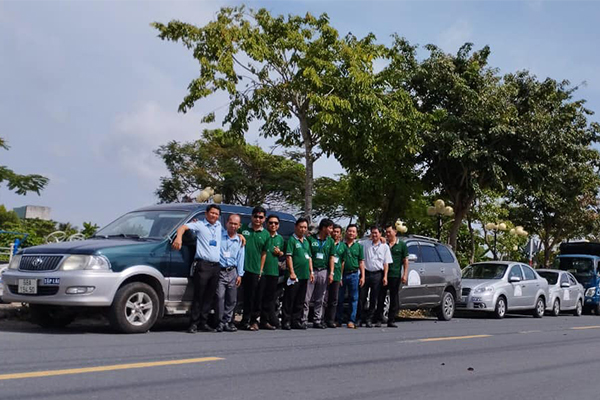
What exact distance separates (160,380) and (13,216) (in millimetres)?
50968

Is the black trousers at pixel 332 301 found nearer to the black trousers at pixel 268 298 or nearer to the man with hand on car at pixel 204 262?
the black trousers at pixel 268 298

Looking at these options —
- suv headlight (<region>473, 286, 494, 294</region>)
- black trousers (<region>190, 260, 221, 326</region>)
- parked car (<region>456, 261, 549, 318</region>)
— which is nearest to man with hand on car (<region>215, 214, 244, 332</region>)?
black trousers (<region>190, 260, 221, 326</region>)

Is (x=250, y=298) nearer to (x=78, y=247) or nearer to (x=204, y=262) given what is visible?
(x=204, y=262)

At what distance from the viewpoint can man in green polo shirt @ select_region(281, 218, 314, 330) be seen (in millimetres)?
12383

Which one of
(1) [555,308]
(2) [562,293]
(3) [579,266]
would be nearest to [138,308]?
(1) [555,308]

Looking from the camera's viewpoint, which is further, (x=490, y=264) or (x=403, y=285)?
(x=490, y=264)

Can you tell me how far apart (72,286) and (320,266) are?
448 centimetres

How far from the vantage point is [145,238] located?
11.0 metres

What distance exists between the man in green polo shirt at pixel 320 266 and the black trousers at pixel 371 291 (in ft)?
3.23

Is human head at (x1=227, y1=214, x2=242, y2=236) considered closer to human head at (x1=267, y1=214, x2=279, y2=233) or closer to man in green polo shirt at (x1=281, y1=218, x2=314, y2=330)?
human head at (x1=267, y1=214, x2=279, y2=233)

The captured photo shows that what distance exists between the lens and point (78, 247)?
1003cm

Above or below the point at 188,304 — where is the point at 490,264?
above

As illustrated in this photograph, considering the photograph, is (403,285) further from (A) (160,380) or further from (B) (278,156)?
(B) (278,156)

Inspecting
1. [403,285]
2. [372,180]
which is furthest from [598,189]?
[403,285]
